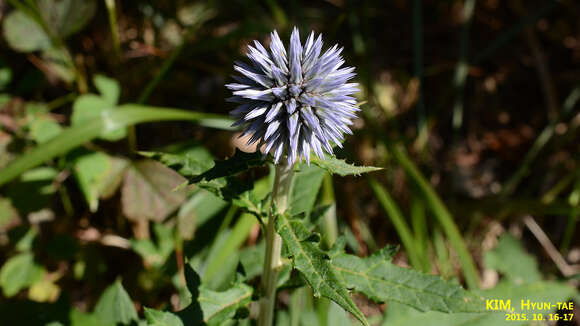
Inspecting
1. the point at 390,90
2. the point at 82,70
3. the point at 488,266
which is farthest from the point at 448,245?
the point at 82,70

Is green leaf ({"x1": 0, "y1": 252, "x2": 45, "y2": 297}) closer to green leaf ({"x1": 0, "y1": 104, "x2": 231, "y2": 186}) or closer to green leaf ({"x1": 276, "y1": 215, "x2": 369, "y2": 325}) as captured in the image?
green leaf ({"x1": 0, "y1": 104, "x2": 231, "y2": 186})

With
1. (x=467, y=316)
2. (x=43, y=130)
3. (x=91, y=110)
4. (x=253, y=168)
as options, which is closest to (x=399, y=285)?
(x=253, y=168)

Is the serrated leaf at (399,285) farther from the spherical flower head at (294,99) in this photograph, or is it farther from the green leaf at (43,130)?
the green leaf at (43,130)

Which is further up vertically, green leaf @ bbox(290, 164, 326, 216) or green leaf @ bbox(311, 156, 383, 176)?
green leaf @ bbox(290, 164, 326, 216)

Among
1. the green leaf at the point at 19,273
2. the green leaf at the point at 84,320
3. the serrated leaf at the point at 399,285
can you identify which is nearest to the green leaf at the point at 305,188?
the serrated leaf at the point at 399,285

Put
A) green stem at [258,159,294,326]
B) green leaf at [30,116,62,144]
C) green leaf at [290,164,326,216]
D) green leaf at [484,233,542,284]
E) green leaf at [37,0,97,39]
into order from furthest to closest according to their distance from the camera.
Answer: green leaf at [484,233,542,284], green leaf at [37,0,97,39], green leaf at [30,116,62,144], green leaf at [290,164,326,216], green stem at [258,159,294,326]

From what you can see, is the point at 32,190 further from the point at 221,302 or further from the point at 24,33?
the point at 221,302

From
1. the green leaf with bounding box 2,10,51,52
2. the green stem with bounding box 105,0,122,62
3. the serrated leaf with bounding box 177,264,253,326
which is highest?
the green stem with bounding box 105,0,122,62

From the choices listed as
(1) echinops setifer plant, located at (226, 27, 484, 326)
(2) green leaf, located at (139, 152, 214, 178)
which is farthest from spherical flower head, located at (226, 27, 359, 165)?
(2) green leaf, located at (139, 152, 214, 178)
